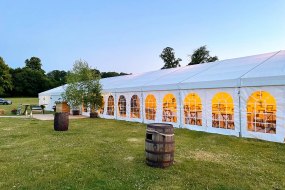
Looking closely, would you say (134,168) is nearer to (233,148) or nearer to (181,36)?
(233,148)

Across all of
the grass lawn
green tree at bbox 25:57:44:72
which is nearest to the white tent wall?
the grass lawn

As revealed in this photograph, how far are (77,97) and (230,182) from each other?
16.3m

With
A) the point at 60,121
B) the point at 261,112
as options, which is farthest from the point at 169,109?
the point at 60,121

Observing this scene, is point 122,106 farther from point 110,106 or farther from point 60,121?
point 60,121

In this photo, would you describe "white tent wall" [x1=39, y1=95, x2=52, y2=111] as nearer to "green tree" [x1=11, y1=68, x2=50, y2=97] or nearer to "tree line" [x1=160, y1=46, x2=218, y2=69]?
"green tree" [x1=11, y1=68, x2=50, y2=97]

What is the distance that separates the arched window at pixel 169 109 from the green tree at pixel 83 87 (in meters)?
7.40

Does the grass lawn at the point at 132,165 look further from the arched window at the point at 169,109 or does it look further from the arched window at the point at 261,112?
the arched window at the point at 169,109

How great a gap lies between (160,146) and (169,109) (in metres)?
7.24

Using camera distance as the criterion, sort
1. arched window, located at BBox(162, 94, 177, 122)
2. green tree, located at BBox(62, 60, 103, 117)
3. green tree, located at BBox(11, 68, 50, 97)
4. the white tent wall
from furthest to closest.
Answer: green tree, located at BBox(11, 68, 50, 97) < the white tent wall < green tree, located at BBox(62, 60, 103, 117) < arched window, located at BBox(162, 94, 177, 122)

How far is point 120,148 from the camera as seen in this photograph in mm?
7719

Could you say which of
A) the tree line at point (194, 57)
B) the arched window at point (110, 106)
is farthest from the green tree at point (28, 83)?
the arched window at point (110, 106)

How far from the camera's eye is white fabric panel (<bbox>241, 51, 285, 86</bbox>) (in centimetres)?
851

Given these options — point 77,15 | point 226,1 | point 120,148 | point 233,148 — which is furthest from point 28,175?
point 77,15

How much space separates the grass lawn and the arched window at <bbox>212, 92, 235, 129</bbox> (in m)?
1.10
